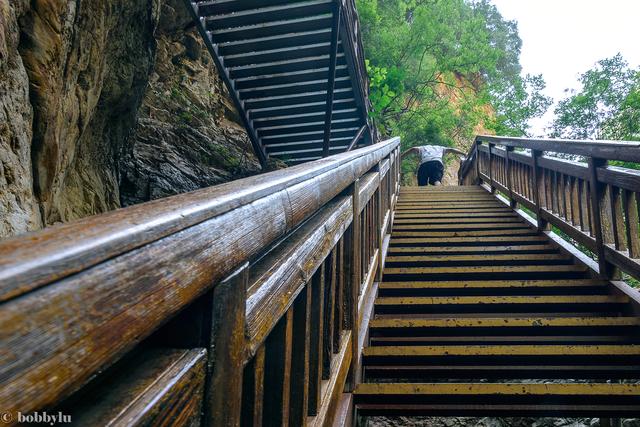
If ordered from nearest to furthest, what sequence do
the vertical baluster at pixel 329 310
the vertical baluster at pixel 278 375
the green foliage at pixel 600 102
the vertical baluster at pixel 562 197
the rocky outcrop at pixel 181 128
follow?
the vertical baluster at pixel 278 375 < the vertical baluster at pixel 329 310 < the vertical baluster at pixel 562 197 < the rocky outcrop at pixel 181 128 < the green foliage at pixel 600 102

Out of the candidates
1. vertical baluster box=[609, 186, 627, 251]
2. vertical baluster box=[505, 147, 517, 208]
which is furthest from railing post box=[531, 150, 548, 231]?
vertical baluster box=[609, 186, 627, 251]

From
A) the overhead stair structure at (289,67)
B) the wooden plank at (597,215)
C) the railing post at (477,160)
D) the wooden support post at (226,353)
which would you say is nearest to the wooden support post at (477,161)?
the railing post at (477,160)

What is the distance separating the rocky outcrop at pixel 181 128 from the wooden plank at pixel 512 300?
3.11 metres

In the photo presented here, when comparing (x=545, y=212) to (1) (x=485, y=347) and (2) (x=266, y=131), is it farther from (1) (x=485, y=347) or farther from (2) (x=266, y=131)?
(2) (x=266, y=131)

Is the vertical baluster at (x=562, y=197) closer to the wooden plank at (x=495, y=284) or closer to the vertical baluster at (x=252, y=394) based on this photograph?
the wooden plank at (x=495, y=284)

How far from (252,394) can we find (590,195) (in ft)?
12.1

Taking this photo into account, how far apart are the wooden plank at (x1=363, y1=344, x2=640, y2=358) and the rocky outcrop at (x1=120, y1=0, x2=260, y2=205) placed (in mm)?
3368

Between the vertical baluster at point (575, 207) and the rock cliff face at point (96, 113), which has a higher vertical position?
the rock cliff face at point (96, 113)

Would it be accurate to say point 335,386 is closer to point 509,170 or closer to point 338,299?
point 338,299

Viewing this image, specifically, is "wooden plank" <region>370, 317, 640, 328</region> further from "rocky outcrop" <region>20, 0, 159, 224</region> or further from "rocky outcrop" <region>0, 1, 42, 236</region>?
"rocky outcrop" <region>20, 0, 159, 224</region>

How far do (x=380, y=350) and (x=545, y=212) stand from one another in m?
2.99

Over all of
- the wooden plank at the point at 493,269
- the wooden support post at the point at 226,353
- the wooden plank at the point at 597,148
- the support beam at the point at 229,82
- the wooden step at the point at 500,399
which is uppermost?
the support beam at the point at 229,82

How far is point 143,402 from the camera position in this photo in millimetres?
479

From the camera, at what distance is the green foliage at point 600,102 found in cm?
1313
